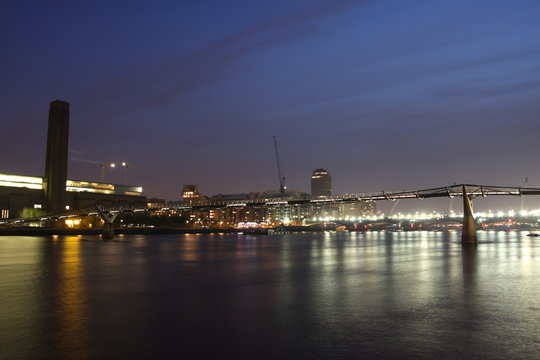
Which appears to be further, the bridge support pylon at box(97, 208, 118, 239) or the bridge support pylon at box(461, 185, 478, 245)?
the bridge support pylon at box(97, 208, 118, 239)

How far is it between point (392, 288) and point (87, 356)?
18.4m

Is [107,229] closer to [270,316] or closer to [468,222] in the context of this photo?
[468,222]

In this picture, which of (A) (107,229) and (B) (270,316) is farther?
(A) (107,229)

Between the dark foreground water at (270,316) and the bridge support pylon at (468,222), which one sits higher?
the bridge support pylon at (468,222)

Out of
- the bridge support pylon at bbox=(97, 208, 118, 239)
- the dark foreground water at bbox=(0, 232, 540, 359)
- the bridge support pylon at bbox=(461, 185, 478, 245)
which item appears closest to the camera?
the dark foreground water at bbox=(0, 232, 540, 359)

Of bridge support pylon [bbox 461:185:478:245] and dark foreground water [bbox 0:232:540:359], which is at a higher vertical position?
bridge support pylon [bbox 461:185:478:245]

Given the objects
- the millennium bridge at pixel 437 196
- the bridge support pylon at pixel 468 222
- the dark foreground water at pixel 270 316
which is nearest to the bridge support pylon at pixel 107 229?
the millennium bridge at pixel 437 196

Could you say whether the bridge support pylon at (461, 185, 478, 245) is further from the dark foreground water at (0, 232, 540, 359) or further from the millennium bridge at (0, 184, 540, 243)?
the dark foreground water at (0, 232, 540, 359)

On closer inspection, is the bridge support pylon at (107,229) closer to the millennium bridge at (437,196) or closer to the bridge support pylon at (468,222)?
the millennium bridge at (437,196)

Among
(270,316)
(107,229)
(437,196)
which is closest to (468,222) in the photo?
(437,196)

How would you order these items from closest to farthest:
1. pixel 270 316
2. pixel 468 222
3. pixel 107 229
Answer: pixel 270 316
pixel 468 222
pixel 107 229

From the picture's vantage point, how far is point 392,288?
27000 mm

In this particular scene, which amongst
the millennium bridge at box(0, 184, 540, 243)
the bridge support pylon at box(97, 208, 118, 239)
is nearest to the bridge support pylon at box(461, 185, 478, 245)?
the millennium bridge at box(0, 184, 540, 243)

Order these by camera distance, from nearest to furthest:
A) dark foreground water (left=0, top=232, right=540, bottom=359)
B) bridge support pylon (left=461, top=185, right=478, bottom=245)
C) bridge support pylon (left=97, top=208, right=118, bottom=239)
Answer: dark foreground water (left=0, top=232, right=540, bottom=359), bridge support pylon (left=461, top=185, right=478, bottom=245), bridge support pylon (left=97, top=208, right=118, bottom=239)
